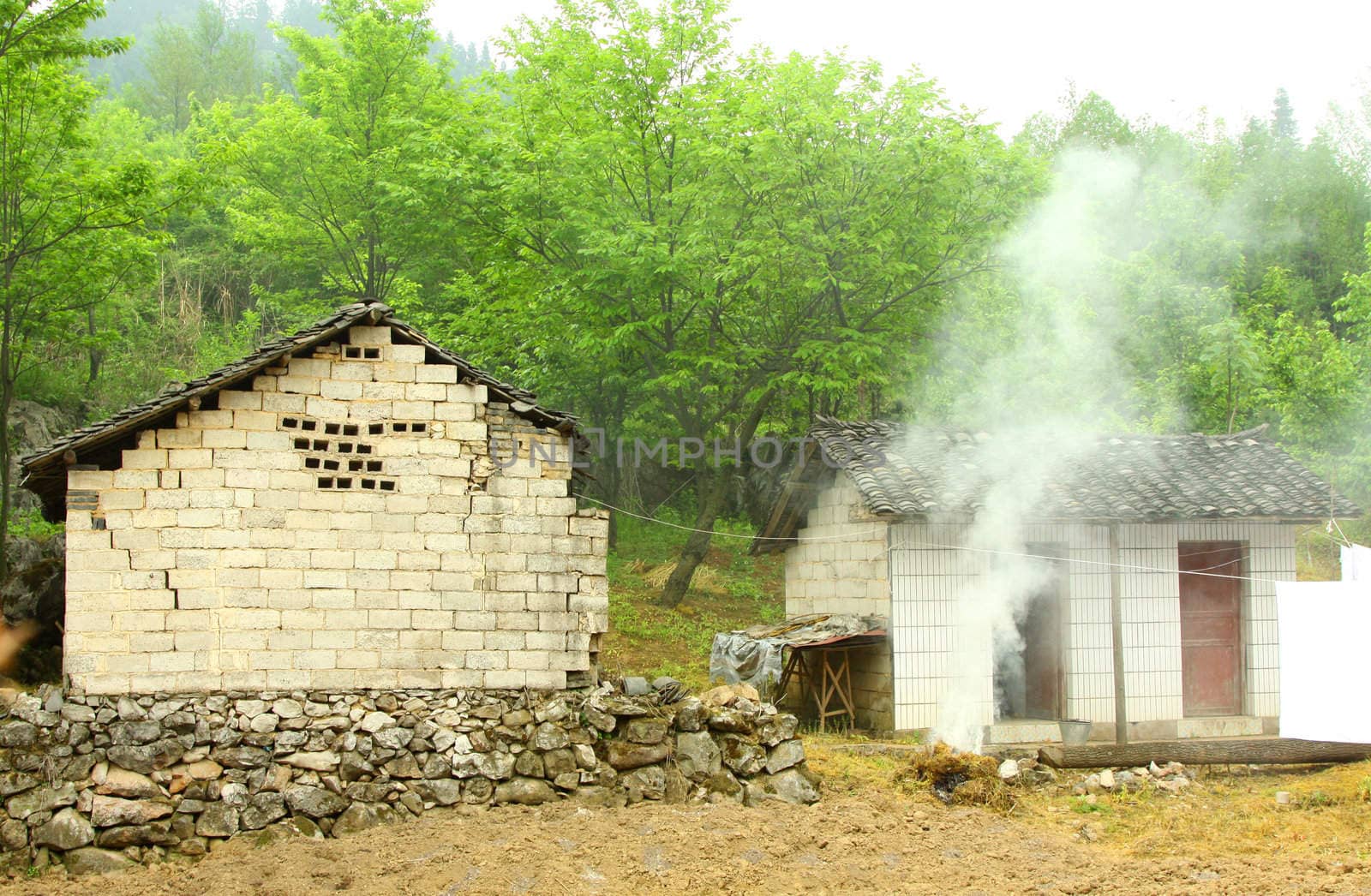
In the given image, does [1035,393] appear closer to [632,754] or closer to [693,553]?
[693,553]

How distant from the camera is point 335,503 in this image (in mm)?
11680

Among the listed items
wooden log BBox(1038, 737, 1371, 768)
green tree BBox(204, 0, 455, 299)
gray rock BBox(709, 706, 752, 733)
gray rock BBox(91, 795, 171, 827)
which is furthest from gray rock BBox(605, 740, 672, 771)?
green tree BBox(204, 0, 455, 299)

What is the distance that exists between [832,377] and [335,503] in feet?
34.3

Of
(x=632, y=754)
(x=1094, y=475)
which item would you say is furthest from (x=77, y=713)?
(x=1094, y=475)

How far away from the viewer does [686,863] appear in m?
10.5

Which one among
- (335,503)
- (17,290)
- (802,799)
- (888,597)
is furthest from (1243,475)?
(17,290)

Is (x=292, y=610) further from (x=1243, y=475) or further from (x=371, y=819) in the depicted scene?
(x=1243, y=475)

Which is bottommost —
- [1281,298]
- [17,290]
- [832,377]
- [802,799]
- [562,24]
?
[802,799]

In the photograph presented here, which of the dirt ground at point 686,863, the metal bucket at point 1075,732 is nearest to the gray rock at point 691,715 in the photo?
the dirt ground at point 686,863

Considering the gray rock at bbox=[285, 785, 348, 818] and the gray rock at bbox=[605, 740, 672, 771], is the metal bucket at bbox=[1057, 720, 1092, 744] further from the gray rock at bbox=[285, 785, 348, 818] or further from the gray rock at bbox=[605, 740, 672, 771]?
the gray rock at bbox=[285, 785, 348, 818]

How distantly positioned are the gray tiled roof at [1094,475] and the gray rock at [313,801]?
24.0 ft

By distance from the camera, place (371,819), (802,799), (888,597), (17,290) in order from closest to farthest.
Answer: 1. (371,819)
2. (802,799)
3. (888,597)
4. (17,290)

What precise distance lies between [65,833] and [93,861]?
0.39 meters

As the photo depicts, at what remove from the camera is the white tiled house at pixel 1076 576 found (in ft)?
49.6
